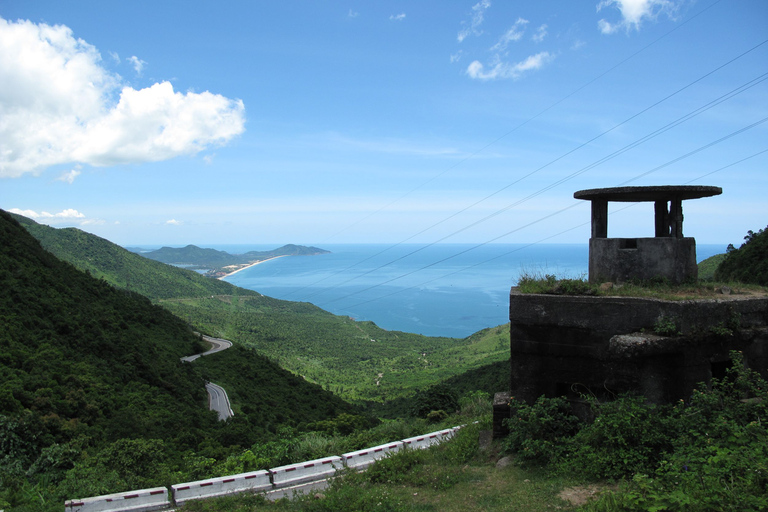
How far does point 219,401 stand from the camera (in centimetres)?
2831

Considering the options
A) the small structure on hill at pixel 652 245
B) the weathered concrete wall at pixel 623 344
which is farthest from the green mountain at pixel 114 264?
the small structure on hill at pixel 652 245

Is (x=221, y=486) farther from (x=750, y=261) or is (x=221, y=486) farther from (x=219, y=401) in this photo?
(x=750, y=261)

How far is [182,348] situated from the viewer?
124 ft

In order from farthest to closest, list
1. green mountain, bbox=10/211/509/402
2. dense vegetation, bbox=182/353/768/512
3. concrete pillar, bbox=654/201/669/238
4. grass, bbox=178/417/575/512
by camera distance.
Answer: green mountain, bbox=10/211/509/402
concrete pillar, bbox=654/201/669/238
grass, bbox=178/417/575/512
dense vegetation, bbox=182/353/768/512

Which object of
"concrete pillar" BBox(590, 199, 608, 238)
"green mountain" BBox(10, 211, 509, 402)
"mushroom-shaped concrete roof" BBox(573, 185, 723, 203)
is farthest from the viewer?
"green mountain" BBox(10, 211, 509, 402)

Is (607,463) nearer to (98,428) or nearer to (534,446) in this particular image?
(534,446)

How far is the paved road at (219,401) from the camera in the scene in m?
26.0

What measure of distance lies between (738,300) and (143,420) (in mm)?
18768

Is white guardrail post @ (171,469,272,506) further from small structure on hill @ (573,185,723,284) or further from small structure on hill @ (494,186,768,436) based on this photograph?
small structure on hill @ (573,185,723,284)

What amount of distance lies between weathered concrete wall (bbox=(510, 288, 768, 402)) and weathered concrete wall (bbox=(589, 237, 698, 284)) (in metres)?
0.87

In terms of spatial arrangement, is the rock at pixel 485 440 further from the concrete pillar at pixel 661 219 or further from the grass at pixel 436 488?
the concrete pillar at pixel 661 219

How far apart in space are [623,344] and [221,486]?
22.1 ft

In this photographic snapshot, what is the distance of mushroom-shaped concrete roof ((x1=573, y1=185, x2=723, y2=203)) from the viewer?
6.84 meters

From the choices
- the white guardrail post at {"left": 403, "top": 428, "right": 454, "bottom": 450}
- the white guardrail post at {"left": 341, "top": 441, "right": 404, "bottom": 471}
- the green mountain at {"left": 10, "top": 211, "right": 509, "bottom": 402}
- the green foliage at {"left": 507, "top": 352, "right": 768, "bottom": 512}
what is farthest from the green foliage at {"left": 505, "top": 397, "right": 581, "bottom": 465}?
Result: the green mountain at {"left": 10, "top": 211, "right": 509, "bottom": 402}
